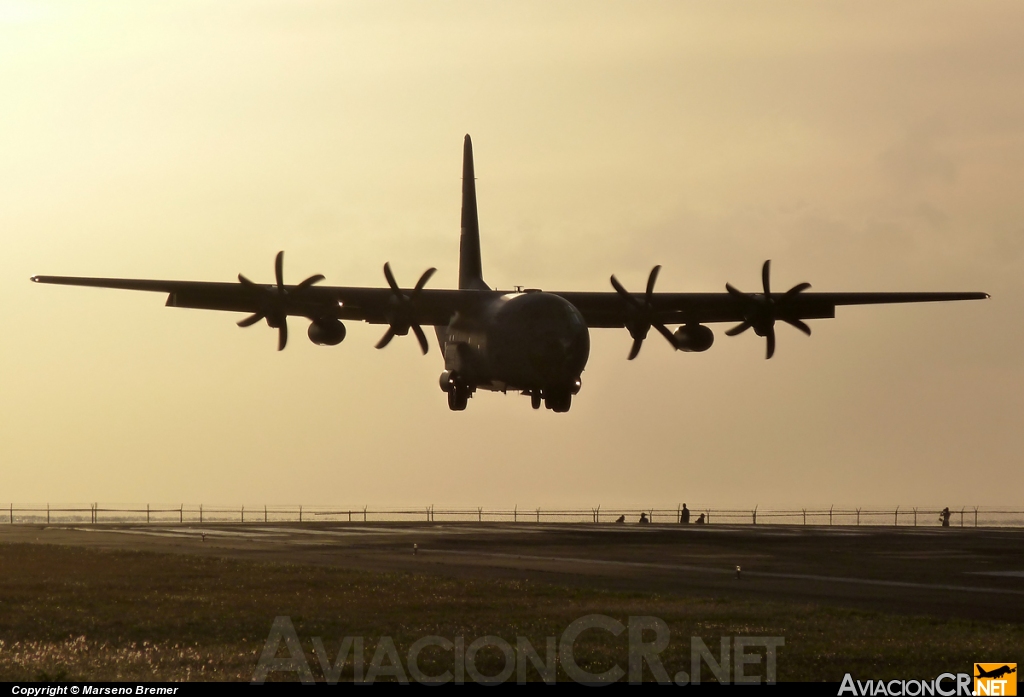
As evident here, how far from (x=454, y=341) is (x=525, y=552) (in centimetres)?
937

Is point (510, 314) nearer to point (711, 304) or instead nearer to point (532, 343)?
point (532, 343)

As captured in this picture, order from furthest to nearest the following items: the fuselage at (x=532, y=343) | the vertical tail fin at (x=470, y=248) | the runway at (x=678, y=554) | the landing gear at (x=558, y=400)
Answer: the vertical tail fin at (x=470, y=248) → the landing gear at (x=558, y=400) → the fuselage at (x=532, y=343) → the runway at (x=678, y=554)

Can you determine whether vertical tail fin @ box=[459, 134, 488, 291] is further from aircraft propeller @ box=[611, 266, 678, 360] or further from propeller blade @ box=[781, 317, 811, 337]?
propeller blade @ box=[781, 317, 811, 337]

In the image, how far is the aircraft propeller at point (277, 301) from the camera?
4469 centimetres

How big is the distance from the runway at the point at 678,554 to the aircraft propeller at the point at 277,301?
893 centimetres

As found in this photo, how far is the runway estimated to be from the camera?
3491 cm

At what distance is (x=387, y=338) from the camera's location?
47094 mm

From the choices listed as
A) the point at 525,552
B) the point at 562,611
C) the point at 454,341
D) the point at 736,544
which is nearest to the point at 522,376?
the point at 454,341

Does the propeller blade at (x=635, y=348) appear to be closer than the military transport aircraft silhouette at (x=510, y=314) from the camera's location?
No

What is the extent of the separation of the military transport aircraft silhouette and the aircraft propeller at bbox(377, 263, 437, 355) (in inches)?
1.6

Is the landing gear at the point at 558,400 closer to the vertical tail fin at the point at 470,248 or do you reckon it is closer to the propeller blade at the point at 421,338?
the propeller blade at the point at 421,338

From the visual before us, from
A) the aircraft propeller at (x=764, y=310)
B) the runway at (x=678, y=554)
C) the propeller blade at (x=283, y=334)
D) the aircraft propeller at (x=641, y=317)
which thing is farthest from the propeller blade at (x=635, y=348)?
the propeller blade at (x=283, y=334)

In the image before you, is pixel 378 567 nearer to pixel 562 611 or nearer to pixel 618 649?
pixel 562 611

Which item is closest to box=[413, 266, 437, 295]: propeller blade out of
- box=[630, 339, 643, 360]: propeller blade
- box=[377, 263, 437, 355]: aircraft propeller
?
box=[377, 263, 437, 355]: aircraft propeller
